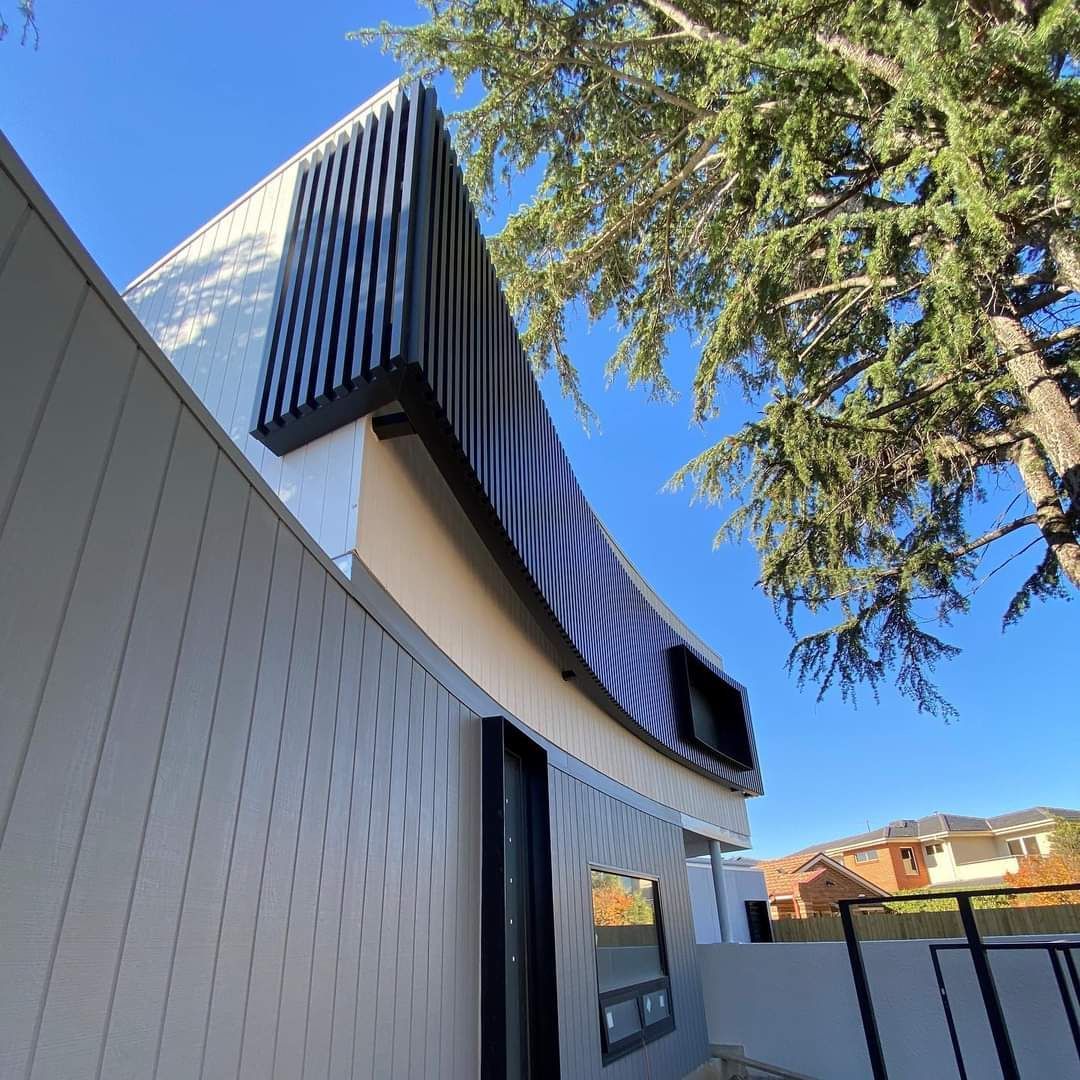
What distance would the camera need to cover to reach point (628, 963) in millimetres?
5863

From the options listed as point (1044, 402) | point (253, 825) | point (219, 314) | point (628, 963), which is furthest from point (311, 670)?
point (1044, 402)

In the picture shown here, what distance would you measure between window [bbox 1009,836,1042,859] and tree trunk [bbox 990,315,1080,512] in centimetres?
3171

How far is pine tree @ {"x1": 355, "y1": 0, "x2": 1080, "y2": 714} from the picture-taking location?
4.05 metres

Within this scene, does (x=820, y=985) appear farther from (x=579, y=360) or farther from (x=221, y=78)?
(x=221, y=78)

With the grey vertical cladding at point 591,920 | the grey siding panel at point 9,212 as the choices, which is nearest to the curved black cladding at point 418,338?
the grey vertical cladding at point 591,920

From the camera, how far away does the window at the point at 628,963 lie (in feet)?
17.0

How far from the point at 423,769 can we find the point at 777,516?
16.3ft

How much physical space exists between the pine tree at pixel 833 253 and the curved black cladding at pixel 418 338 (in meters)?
2.12

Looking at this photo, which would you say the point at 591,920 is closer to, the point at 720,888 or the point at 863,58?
the point at 720,888

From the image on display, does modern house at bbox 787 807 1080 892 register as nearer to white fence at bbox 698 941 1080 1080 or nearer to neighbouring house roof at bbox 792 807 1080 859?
neighbouring house roof at bbox 792 807 1080 859

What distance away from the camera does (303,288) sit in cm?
378

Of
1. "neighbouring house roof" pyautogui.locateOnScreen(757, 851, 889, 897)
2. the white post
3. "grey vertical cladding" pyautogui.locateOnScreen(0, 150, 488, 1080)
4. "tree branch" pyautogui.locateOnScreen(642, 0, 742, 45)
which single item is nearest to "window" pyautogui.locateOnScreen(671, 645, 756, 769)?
the white post

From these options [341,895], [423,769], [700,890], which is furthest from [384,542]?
[700,890]

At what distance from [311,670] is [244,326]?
2.98 metres
